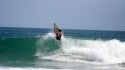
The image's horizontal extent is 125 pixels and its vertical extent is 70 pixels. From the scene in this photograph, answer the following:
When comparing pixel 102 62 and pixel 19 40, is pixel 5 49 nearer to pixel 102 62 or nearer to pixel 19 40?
pixel 19 40

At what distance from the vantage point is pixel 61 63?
23.5 meters

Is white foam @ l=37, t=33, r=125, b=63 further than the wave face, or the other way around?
white foam @ l=37, t=33, r=125, b=63

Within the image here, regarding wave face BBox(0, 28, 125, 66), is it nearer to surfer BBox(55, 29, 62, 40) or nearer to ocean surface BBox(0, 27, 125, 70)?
ocean surface BBox(0, 27, 125, 70)

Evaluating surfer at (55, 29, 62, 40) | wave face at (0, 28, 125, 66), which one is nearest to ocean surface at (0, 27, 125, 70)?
wave face at (0, 28, 125, 66)

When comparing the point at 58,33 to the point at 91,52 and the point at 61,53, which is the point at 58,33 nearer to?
the point at 61,53

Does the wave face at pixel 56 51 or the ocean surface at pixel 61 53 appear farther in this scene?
the wave face at pixel 56 51

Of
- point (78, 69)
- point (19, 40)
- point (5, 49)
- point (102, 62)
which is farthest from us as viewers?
point (19, 40)

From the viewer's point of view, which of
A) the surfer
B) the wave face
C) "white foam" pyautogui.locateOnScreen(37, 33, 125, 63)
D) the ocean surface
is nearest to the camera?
the ocean surface

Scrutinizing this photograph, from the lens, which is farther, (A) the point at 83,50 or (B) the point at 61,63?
(A) the point at 83,50

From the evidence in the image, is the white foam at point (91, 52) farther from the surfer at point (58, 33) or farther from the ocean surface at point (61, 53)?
the surfer at point (58, 33)

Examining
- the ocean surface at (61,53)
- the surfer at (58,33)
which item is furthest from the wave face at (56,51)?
the surfer at (58,33)

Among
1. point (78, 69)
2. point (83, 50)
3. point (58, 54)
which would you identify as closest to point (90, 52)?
point (83, 50)

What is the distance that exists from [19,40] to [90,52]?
7.95m

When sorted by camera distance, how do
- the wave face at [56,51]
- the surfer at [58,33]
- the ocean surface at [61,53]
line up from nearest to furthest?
the ocean surface at [61,53] → the wave face at [56,51] → the surfer at [58,33]
